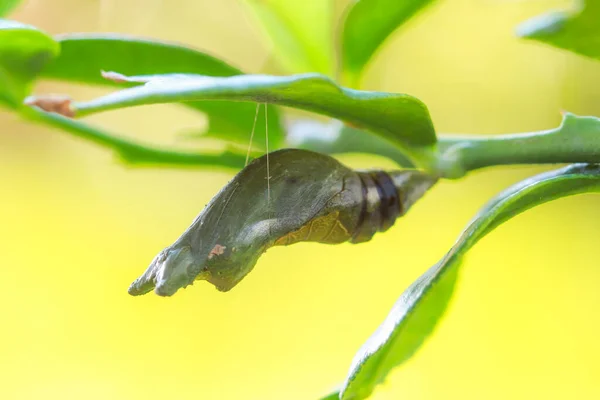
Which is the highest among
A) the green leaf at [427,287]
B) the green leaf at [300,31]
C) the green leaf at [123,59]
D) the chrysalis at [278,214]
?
the green leaf at [300,31]

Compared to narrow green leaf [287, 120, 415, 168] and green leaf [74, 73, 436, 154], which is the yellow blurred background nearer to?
narrow green leaf [287, 120, 415, 168]

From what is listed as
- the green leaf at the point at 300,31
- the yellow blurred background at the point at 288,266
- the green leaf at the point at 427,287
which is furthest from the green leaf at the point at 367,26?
the yellow blurred background at the point at 288,266

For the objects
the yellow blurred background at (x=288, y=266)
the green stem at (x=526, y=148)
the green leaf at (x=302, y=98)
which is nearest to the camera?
the green leaf at (x=302, y=98)

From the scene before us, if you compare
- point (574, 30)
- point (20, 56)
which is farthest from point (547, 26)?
point (20, 56)

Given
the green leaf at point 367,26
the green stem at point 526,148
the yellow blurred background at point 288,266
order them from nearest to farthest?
the green stem at point 526,148
the green leaf at point 367,26
the yellow blurred background at point 288,266

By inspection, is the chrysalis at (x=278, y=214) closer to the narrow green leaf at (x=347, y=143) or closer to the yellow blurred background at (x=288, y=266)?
the narrow green leaf at (x=347, y=143)

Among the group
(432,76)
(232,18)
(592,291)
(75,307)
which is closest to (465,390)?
(592,291)

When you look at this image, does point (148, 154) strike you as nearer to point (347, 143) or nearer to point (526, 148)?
point (347, 143)

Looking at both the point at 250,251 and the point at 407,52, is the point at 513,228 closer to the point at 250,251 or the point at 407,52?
the point at 407,52
